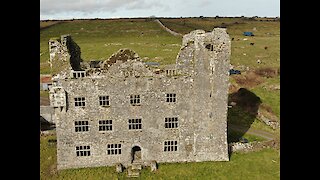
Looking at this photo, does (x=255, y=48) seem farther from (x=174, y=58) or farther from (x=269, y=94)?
(x=269, y=94)

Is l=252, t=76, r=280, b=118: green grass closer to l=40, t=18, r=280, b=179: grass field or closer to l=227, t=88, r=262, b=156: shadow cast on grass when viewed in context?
l=40, t=18, r=280, b=179: grass field

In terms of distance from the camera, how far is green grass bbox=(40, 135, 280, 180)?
31.5 meters

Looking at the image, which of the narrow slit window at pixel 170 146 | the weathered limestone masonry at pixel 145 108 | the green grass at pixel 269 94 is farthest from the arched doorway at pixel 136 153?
the green grass at pixel 269 94

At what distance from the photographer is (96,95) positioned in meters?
31.7

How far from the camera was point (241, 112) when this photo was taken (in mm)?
50500

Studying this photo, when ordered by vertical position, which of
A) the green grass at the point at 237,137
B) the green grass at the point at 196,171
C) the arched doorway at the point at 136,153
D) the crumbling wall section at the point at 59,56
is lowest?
the green grass at the point at 196,171

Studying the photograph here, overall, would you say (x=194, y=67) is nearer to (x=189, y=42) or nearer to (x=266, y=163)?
(x=189, y=42)

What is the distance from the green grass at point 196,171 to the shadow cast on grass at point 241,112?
6.21m

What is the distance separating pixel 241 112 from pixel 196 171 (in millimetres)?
20879

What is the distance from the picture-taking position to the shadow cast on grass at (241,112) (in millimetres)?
43303

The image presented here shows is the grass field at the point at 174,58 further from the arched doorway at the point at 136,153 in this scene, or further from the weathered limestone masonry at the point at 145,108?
the arched doorway at the point at 136,153
